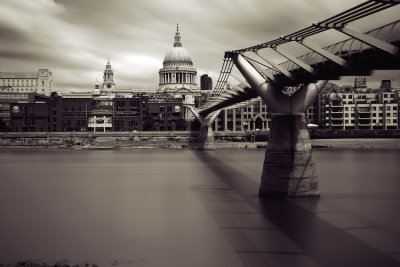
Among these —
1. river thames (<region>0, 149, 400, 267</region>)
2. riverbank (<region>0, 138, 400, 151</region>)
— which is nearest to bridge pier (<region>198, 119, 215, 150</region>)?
riverbank (<region>0, 138, 400, 151</region>)

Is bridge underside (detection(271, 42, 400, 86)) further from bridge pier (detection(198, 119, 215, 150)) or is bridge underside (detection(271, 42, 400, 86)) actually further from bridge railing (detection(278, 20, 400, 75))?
bridge pier (detection(198, 119, 215, 150))

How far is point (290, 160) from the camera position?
29.5 meters

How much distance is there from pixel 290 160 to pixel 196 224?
761 cm

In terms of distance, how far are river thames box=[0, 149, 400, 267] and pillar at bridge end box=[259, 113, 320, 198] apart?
2.80ft

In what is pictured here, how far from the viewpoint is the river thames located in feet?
63.4

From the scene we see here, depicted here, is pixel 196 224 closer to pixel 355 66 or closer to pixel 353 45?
pixel 355 66

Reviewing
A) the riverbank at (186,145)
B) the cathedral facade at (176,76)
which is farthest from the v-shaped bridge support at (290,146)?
the cathedral facade at (176,76)

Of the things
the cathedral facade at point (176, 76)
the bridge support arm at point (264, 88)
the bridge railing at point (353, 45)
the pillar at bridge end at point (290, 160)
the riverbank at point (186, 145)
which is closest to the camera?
the bridge railing at point (353, 45)

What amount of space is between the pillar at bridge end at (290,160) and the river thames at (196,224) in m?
0.85

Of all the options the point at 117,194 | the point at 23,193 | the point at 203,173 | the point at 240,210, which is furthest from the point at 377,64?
the point at 203,173

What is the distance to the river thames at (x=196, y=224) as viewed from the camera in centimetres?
1931

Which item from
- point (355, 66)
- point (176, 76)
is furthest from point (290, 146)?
point (176, 76)

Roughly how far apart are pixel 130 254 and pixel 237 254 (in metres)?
4.20

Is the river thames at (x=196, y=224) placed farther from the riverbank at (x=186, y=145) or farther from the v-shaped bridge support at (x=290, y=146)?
the riverbank at (x=186, y=145)
